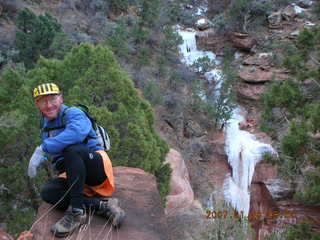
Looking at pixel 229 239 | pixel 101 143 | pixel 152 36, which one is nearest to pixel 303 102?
pixel 229 239

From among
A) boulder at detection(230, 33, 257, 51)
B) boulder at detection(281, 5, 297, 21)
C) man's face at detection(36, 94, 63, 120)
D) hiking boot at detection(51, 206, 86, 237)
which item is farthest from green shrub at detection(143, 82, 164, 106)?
hiking boot at detection(51, 206, 86, 237)

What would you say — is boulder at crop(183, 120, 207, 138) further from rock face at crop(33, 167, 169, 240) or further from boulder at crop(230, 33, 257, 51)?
rock face at crop(33, 167, 169, 240)

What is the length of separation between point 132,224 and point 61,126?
99 centimetres

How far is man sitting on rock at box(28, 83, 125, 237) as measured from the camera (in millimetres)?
2678

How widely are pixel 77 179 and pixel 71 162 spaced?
14 centimetres

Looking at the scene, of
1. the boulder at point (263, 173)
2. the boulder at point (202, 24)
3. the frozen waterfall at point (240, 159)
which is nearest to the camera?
the boulder at point (263, 173)

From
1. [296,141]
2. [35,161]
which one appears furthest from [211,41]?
[35,161]

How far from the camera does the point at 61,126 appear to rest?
9.30ft

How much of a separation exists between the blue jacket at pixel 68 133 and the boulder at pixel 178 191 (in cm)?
608

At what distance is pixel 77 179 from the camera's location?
274cm

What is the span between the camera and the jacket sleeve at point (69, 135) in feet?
8.72

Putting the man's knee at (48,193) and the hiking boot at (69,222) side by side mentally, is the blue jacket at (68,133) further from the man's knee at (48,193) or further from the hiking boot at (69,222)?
the hiking boot at (69,222)

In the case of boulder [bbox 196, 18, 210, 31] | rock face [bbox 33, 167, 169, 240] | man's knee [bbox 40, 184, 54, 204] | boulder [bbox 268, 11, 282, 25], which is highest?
boulder [bbox 196, 18, 210, 31]

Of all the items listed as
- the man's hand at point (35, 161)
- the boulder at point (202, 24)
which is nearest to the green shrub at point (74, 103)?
the man's hand at point (35, 161)
